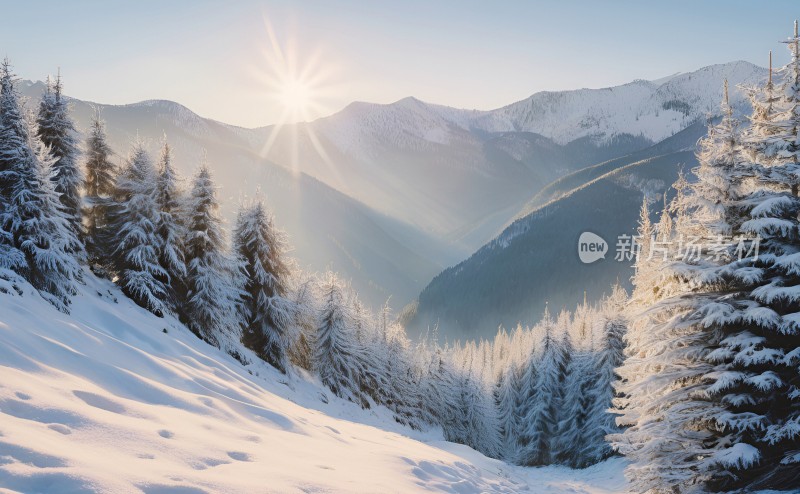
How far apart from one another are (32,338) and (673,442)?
13.2m

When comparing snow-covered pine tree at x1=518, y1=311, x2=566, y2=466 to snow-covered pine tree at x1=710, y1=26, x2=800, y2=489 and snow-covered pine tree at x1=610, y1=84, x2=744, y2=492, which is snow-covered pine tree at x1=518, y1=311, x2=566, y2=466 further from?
snow-covered pine tree at x1=710, y1=26, x2=800, y2=489

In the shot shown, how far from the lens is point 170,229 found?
71.9 feet

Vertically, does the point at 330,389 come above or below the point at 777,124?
below

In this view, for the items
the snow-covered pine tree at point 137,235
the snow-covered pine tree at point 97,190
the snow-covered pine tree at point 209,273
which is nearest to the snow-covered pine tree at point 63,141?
the snow-covered pine tree at point 97,190

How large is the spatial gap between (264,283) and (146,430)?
2021 centimetres

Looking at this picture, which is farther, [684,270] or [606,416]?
[606,416]

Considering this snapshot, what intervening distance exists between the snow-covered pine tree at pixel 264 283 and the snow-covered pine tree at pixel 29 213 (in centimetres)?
1087

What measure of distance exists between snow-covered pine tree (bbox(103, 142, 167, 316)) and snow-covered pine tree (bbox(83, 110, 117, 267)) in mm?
397

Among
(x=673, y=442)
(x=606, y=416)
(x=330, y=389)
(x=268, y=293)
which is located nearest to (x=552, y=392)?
(x=606, y=416)

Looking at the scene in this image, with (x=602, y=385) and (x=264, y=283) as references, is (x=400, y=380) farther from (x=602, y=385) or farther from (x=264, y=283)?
(x=602, y=385)

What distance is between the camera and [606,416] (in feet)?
128

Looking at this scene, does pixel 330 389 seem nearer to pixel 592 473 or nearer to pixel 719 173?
pixel 592 473

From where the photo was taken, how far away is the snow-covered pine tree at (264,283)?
25609mm
